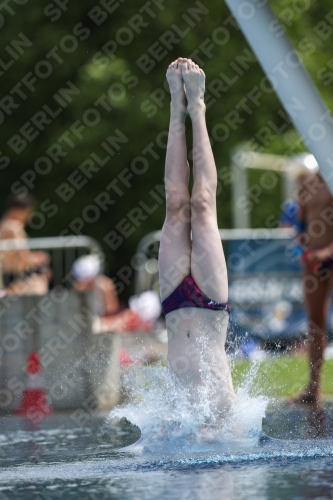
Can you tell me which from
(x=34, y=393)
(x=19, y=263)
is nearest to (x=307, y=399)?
(x=34, y=393)

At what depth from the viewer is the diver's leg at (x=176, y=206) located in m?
5.10

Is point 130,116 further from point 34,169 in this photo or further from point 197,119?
point 197,119

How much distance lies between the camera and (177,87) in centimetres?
520

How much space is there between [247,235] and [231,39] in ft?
11.1

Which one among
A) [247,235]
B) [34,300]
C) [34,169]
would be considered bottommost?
[247,235]

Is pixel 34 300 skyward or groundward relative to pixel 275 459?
skyward

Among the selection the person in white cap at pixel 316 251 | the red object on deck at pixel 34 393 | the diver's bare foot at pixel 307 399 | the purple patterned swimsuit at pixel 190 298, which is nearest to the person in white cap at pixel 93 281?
the red object on deck at pixel 34 393

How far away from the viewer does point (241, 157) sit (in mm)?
14773

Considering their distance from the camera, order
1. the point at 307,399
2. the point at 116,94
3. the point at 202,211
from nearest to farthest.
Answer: the point at 202,211
the point at 307,399
the point at 116,94

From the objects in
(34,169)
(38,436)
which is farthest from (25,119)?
(38,436)

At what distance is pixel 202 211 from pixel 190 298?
46 centimetres

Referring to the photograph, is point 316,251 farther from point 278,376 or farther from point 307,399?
point 278,376

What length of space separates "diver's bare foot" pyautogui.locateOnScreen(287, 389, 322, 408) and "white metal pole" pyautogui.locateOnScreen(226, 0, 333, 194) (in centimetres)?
181

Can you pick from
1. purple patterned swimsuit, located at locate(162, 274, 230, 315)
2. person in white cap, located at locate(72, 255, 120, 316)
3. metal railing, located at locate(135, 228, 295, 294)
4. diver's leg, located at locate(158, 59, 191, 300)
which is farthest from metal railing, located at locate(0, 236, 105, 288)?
purple patterned swimsuit, located at locate(162, 274, 230, 315)
